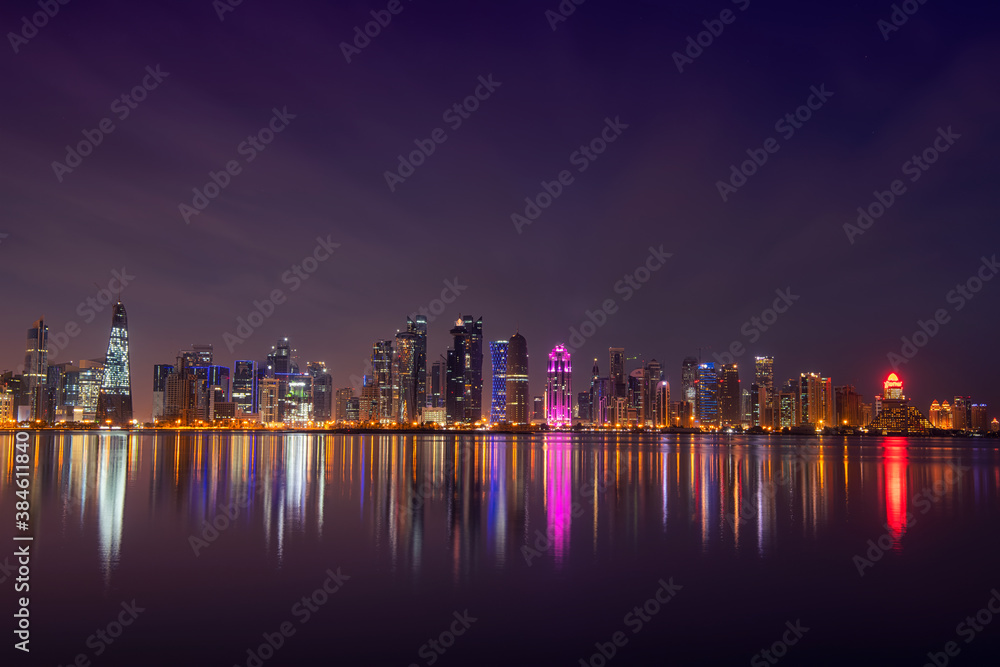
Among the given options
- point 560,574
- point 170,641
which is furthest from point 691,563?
point 170,641

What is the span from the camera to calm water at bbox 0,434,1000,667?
50.2ft

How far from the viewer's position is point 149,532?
90.5ft

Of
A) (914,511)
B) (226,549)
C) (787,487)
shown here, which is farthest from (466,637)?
(787,487)

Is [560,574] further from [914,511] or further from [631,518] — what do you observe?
[914,511]

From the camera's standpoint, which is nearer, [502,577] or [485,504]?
[502,577]

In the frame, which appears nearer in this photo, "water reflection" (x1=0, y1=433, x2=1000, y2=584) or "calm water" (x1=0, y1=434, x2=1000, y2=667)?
"calm water" (x1=0, y1=434, x2=1000, y2=667)

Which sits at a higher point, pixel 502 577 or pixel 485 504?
pixel 502 577

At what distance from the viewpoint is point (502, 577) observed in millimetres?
21016

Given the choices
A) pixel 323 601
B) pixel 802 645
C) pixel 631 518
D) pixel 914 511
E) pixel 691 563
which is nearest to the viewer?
pixel 802 645

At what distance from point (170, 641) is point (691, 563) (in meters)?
15.2

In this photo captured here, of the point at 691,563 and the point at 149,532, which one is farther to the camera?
the point at 149,532

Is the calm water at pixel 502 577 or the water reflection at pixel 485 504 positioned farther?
the water reflection at pixel 485 504

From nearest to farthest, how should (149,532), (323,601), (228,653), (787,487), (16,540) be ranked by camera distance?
1. (228,653)
2. (323,601)
3. (16,540)
4. (149,532)
5. (787,487)

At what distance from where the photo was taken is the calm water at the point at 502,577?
1531cm
